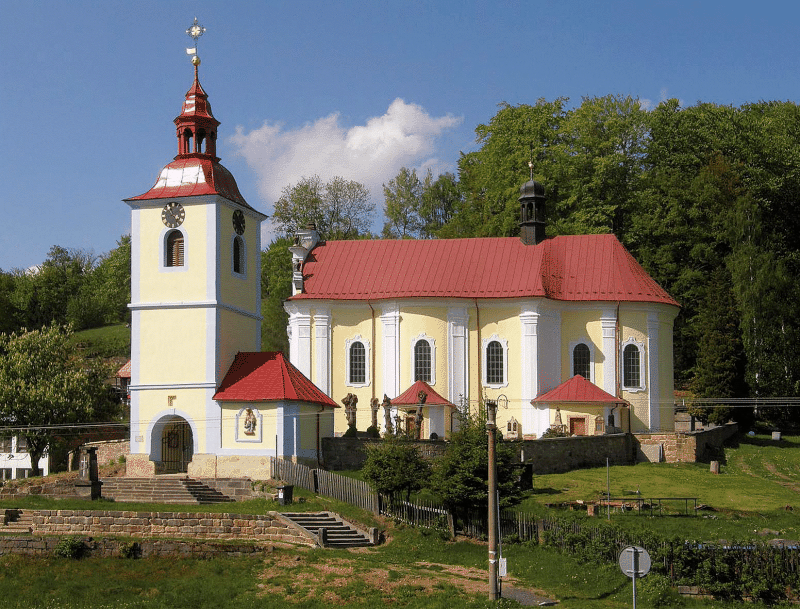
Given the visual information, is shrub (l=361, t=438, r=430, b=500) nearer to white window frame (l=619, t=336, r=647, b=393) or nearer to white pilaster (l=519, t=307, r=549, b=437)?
white pilaster (l=519, t=307, r=549, b=437)

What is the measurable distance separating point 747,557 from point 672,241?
3943cm

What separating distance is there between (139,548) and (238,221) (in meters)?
15.2

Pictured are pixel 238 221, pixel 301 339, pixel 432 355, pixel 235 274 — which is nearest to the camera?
pixel 235 274

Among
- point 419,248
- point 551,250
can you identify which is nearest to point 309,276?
point 419,248

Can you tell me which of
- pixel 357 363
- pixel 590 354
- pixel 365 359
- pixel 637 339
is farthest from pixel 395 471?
pixel 637 339

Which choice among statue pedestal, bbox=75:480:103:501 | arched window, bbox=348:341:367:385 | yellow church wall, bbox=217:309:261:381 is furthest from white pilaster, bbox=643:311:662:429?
statue pedestal, bbox=75:480:103:501

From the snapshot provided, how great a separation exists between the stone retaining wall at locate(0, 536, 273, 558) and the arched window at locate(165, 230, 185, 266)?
12.9 metres

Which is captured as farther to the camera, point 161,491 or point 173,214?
point 173,214

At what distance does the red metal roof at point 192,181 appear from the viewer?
42031 mm

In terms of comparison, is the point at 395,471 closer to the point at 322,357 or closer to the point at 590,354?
the point at 322,357

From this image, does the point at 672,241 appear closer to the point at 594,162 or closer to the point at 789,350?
the point at 594,162

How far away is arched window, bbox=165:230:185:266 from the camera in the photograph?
1661 inches

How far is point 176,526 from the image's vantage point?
1288 inches

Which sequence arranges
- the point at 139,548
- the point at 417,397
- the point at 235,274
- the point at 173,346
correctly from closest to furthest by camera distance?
1. the point at 139,548
2. the point at 173,346
3. the point at 235,274
4. the point at 417,397
